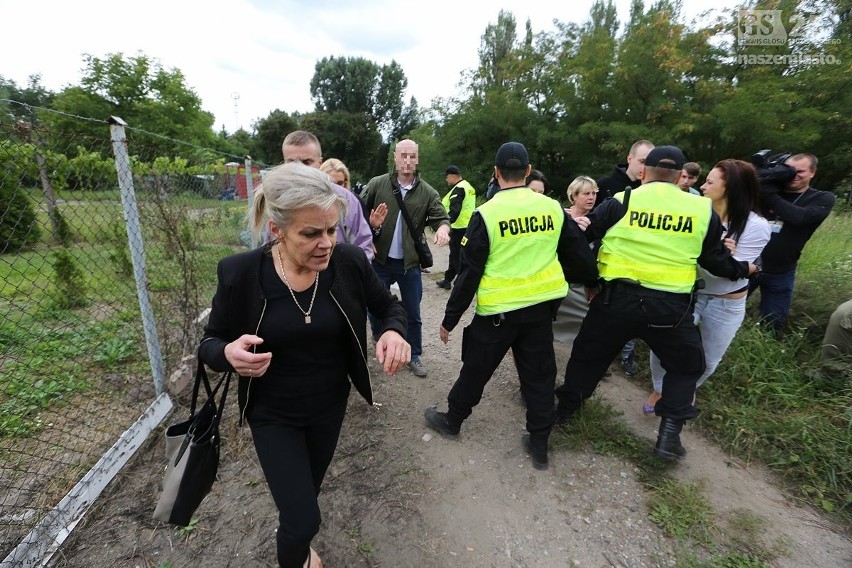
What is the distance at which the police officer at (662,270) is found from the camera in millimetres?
2391

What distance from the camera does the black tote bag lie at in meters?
1.53

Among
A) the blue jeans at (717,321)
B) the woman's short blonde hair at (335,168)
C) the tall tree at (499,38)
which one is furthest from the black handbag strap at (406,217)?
the tall tree at (499,38)

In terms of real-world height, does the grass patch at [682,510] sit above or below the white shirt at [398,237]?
below

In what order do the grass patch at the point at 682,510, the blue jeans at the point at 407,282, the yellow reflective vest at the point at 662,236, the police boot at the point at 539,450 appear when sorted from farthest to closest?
the blue jeans at the point at 407,282 < the police boot at the point at 539,450 < the yellow reflective vest at the point at 662,236 < the grass patch at the point at 682,510

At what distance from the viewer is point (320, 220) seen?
60.1 inches

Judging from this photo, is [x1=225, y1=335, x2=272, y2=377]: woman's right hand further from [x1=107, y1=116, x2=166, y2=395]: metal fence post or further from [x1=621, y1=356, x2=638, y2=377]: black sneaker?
[x1=621, y1=356, x2=638, y2=377]: black sneaker

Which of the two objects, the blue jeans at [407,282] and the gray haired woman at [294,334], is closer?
the gray haired woman at [294,334]

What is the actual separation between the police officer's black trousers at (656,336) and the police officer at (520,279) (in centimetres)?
26

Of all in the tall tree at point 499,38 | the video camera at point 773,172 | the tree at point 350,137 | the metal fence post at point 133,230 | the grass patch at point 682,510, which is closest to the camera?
the grass patch at point 682,510

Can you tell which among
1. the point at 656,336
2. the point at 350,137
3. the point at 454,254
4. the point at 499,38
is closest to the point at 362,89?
the point at 350,137

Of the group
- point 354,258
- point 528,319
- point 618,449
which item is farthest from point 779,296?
point 354,258

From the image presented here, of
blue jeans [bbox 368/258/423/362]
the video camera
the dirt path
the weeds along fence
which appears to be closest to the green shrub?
the weeds along fence

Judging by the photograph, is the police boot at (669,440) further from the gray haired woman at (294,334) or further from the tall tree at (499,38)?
the tall tree at (499,38)

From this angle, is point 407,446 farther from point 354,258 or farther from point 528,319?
point 354,258
